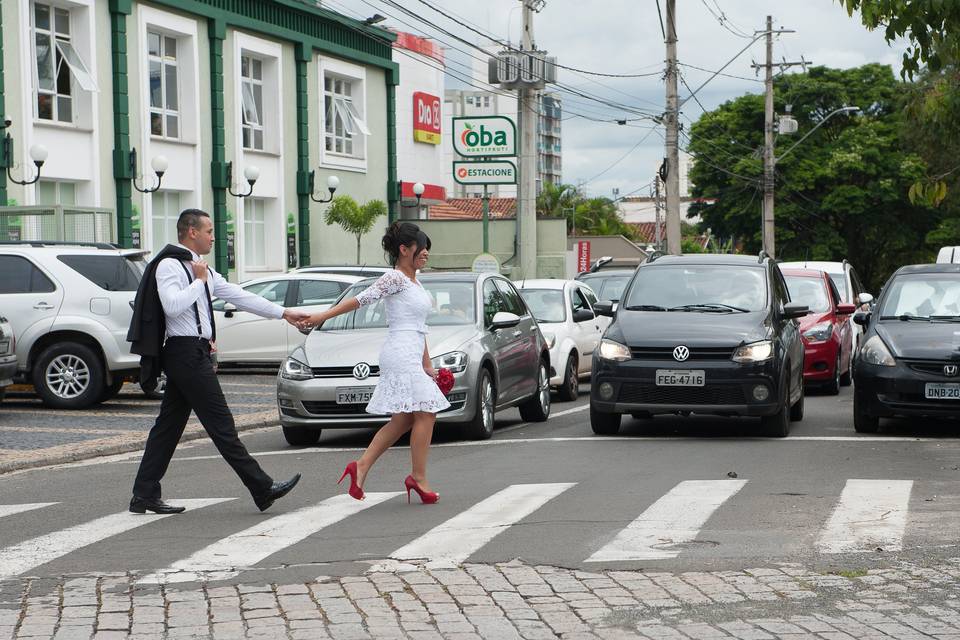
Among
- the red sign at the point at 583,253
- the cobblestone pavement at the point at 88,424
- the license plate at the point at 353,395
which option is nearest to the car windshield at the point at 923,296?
the license plate at the point at 353,395

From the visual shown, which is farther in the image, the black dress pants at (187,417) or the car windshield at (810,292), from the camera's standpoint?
the car windshield at (810,292)

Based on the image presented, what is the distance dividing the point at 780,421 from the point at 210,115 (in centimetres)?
2520

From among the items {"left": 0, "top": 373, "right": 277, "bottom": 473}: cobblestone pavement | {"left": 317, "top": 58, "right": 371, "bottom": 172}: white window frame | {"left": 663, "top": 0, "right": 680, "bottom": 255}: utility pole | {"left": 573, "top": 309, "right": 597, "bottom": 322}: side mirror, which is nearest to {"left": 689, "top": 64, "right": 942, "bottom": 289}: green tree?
{"left": 317, "top": 58, "right": 371, "bottom": 172}: white window frame

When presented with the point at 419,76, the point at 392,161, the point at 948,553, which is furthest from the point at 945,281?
the point at 419,76

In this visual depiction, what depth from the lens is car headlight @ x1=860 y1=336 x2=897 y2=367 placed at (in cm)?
1366

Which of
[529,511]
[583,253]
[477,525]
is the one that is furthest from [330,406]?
[583,253]

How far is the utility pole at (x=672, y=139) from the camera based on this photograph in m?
36.6

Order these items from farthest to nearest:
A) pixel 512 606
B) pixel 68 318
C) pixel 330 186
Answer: pixel 330 186, pixel 68 318, pixel 512 606

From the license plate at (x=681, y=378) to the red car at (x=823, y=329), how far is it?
5833 millimetres

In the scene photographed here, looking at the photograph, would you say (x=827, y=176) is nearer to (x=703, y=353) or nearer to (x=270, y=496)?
(x=703, y=353)

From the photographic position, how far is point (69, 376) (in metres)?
17.0

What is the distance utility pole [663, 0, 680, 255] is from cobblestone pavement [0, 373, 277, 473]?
1788cm

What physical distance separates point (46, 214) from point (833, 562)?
62.2 feet

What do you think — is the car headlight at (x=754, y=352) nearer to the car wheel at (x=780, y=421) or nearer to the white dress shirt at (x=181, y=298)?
the car wheel at (x=780, y=421)
